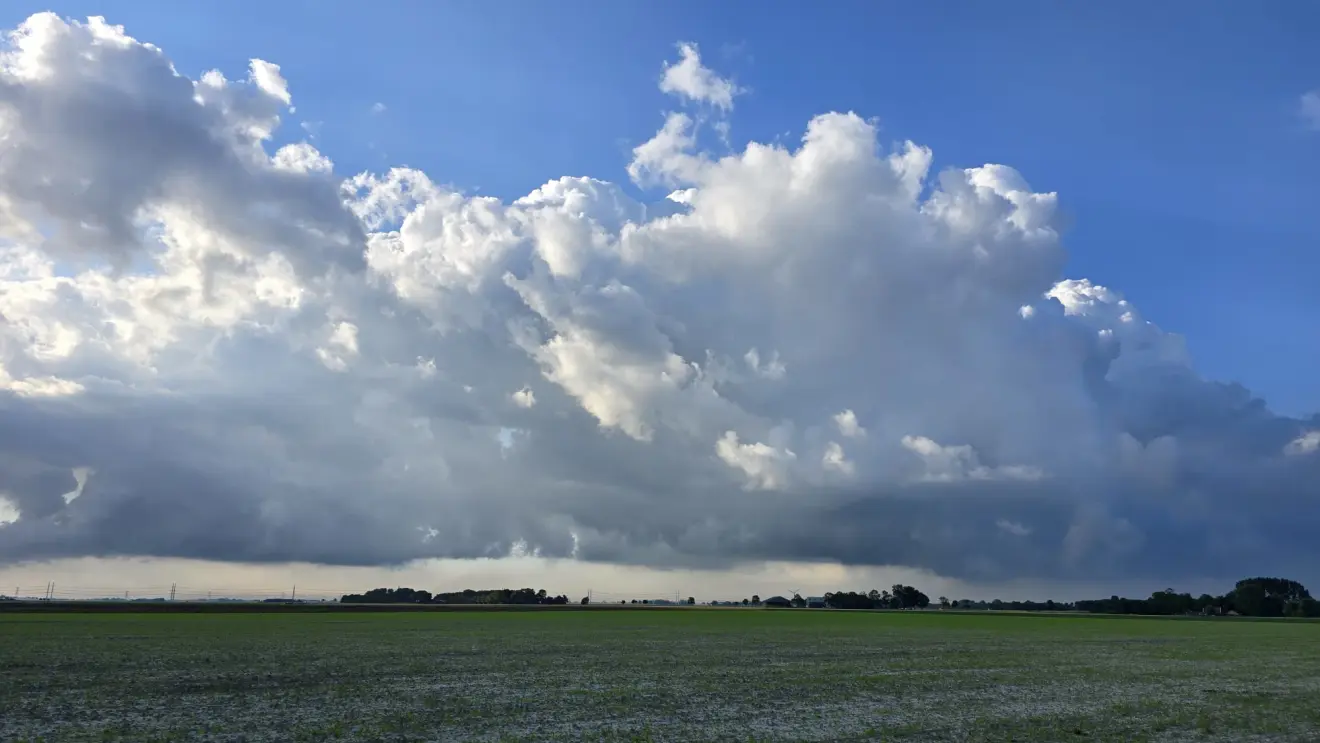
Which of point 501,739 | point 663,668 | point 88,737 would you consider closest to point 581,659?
point 663,668

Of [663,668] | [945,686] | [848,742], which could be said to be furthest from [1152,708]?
[663,668]

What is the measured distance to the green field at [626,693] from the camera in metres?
26.1

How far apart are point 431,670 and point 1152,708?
31160mm

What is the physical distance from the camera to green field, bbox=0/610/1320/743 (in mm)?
26125

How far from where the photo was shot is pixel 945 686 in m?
38.2

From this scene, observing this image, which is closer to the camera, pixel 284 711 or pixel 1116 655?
pixel 284 711

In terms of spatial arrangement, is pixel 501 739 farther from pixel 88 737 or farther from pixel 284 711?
pixel 88 737

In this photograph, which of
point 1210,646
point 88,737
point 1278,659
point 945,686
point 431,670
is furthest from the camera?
point 1210,646

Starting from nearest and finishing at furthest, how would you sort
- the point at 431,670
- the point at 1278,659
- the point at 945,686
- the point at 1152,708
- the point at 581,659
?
the point at 1152,708 → the point at 945,686 → the point at 431,670 → the point at 581,659 → the point at 1278,659

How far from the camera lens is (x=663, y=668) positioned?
44.2 metres

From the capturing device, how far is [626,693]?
3369 centimetres

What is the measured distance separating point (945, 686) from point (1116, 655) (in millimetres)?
30204

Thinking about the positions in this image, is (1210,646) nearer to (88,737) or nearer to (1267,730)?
(1267,730)

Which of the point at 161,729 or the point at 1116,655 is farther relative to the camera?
the point at 1116,655
